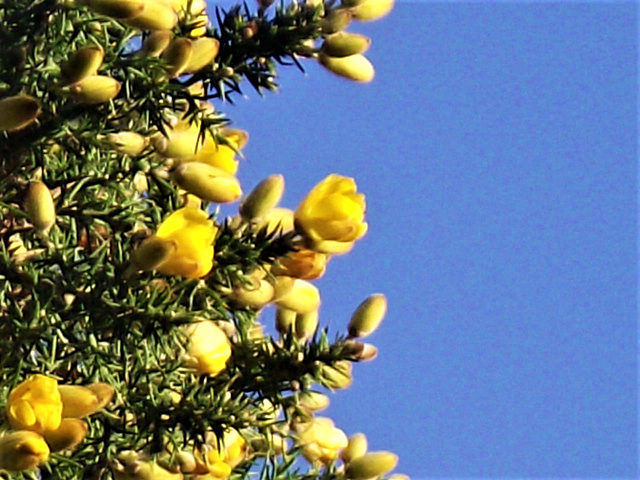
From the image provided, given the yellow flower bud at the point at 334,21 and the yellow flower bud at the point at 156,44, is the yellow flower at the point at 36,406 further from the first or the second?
the yellow flower bud at the point at 334,21

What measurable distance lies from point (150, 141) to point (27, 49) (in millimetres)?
202

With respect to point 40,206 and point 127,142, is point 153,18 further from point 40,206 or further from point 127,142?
point 40,206

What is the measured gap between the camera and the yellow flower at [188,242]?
1448 millimetres

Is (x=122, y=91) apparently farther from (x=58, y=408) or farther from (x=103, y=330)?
(x=58, y=408)

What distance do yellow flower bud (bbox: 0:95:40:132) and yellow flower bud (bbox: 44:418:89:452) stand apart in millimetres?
342

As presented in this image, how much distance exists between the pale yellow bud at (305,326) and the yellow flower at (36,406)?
1.36ft

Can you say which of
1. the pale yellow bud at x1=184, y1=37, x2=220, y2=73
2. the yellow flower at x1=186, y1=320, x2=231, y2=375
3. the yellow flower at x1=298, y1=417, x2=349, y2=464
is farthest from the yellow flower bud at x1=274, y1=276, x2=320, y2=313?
the pale yellow bud at x1=184, y1=37, x2=220, y2=73

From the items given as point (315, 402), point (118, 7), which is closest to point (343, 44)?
point (118, 7)

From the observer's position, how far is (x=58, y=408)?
54.0 inches

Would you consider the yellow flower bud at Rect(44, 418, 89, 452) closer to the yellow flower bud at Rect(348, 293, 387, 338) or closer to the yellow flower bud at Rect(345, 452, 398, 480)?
the yellow flower bud at Rect(348, 293, 387, 338)

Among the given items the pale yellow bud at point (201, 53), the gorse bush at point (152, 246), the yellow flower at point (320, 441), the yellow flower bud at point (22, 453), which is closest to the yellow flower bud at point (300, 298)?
the gorse bush at point (152, 246)

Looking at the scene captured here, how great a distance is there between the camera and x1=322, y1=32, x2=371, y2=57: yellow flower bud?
5.44 feet

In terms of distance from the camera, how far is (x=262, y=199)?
5.25 ft

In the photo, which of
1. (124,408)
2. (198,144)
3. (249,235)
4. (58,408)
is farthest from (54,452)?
(198,144)
